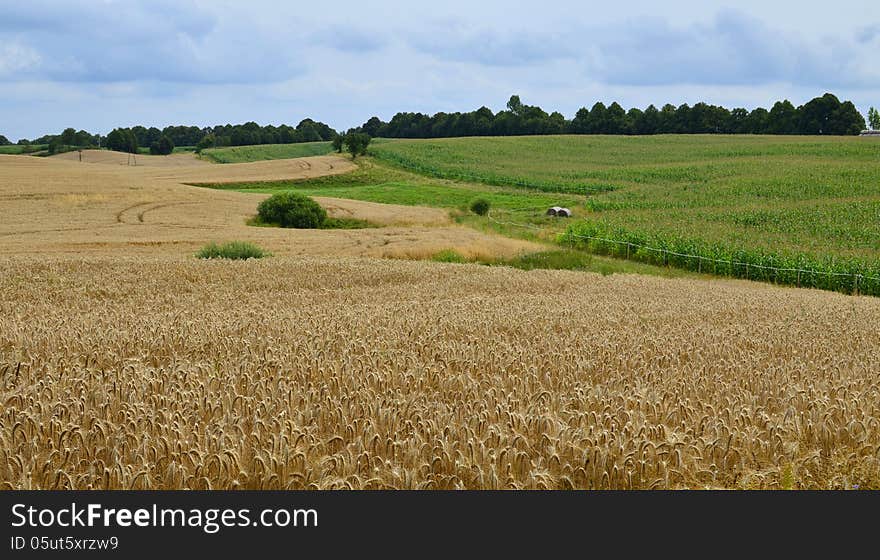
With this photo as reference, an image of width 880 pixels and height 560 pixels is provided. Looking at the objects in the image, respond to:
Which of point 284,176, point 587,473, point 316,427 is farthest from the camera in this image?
point 284,176

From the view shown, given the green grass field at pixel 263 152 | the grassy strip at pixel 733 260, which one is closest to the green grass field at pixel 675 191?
the grassy strip at pixel 733 260

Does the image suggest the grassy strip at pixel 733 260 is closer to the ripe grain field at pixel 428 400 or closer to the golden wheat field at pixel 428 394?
the golden wheat field at pixel 428 394

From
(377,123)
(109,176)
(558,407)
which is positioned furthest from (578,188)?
(377,123)

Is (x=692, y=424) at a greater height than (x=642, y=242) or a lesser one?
greater

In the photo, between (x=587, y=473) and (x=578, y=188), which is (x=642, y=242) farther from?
(x=587, y=473)

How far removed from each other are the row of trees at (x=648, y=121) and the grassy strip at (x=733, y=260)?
315 feet

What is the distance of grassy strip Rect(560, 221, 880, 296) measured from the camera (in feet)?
124

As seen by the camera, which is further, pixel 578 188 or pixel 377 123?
pixel 377 123

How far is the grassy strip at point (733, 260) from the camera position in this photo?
37.9 m

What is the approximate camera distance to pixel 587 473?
18.1ft

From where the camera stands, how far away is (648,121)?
147 meters

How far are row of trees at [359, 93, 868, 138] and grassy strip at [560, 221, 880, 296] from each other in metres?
96.0

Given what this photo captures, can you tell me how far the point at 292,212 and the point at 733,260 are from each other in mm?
26348

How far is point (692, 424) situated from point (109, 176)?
7305 cm
